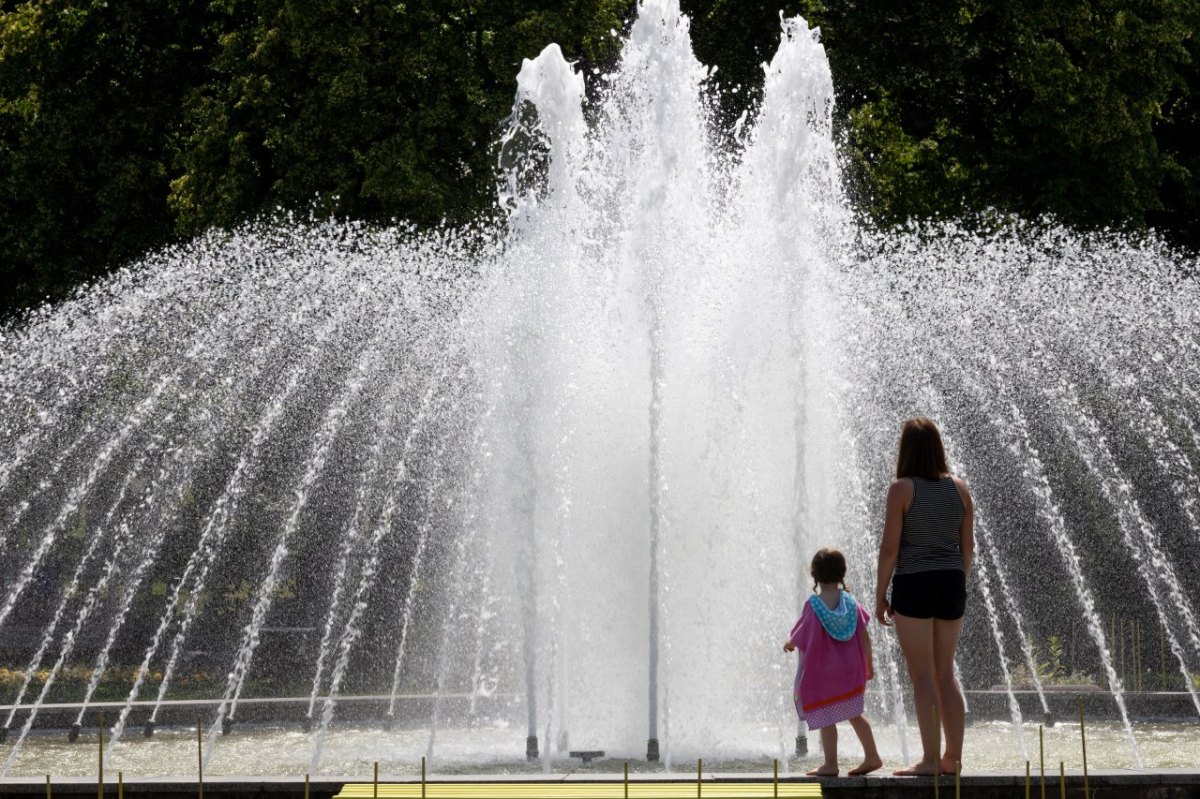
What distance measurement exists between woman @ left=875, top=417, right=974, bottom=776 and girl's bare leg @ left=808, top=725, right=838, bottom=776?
0.29 m

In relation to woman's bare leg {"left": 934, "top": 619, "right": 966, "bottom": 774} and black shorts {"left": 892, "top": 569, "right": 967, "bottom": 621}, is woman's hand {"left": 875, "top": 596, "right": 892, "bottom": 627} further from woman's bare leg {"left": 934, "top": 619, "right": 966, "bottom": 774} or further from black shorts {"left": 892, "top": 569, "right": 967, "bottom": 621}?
woman's bare leg {"left": 934, "top": 619, "right": 966, "bottom": 774}

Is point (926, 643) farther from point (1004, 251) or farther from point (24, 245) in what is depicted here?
point (24, 245)

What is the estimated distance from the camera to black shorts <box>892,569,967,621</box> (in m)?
7.38

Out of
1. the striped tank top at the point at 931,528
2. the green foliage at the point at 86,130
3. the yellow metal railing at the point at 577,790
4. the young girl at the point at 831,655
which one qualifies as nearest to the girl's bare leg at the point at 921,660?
the striped tank top at the point at 931,528

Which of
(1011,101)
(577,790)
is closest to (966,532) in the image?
(577,790)

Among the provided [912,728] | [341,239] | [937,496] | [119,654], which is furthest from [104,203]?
[937,496]

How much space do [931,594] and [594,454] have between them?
14.9 feet

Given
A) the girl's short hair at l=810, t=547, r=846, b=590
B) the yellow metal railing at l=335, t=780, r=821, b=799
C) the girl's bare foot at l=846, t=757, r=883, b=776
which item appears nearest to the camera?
the yellow metal railing at l=335, t=780, r=821, b=799

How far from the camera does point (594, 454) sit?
11.7 metres

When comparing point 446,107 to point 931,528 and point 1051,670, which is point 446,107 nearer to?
point 1051,670

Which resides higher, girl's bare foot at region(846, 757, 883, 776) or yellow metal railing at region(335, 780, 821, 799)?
girl's bare foot at region(846, 757, 883, 776)

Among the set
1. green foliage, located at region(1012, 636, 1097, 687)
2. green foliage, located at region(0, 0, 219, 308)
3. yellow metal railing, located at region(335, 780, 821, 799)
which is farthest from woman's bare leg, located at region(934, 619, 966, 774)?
green foliage, located at region(0, 0, 219, 308)

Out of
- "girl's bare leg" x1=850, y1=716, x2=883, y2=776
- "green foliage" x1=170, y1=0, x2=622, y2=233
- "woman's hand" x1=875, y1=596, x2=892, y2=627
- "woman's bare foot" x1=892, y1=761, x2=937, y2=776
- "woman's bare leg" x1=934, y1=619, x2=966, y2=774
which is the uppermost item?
"green foliage" x1=170, y1=0, x2=622, y2=233

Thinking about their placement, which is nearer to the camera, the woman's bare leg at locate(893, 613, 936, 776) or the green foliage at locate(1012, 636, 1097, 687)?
the woman's bare leg at locate(893, 613, 936, 776)
